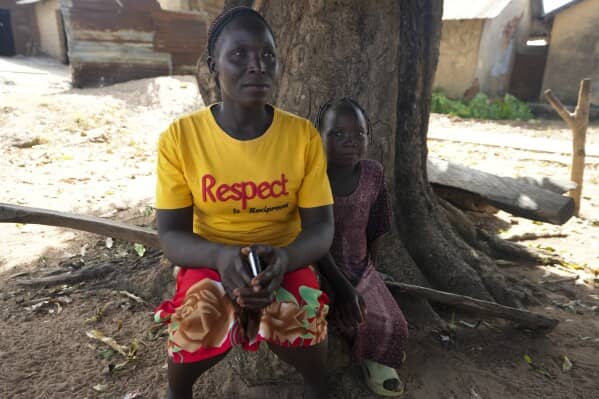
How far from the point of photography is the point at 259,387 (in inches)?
83.9

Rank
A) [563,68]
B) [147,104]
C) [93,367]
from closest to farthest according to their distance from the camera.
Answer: [93,367]
[147,104]
[563,68]

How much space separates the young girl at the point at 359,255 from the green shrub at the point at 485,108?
38.0ft

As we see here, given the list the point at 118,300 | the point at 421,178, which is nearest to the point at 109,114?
the point at 118,300

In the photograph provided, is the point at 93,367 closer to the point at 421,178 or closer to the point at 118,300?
the point at 118,300

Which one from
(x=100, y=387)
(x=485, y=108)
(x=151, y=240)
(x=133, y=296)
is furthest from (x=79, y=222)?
(x=485, y=108)

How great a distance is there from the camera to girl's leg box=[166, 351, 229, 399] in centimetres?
166

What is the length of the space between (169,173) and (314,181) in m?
0.55

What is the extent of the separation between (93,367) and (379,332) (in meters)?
1.43

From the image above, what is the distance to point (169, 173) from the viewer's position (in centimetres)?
168

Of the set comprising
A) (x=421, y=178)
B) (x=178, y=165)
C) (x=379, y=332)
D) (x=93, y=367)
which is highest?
(x=178, y=165)

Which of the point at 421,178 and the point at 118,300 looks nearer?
the point at 118,300

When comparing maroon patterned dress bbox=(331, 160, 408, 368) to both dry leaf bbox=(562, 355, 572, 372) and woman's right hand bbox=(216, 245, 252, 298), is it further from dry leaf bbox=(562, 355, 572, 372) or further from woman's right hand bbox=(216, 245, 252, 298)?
dry leaf bbox=(562, 355, 572, 372)

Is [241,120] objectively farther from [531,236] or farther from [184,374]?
[531,236]

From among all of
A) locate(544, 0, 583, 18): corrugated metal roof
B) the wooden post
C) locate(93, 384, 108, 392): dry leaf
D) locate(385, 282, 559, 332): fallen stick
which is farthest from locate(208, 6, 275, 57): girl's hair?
locate(544, 0, 583, 18): corrugated metal roof
